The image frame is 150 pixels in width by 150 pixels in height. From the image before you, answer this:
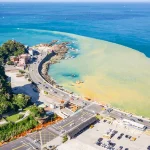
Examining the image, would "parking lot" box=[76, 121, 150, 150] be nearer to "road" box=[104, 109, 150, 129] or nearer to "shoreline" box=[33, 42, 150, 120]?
"road" box=[104, 109, 150, 129]

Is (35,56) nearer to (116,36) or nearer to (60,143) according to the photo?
(60,143)

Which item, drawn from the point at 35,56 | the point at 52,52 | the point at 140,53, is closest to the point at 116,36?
the point at 140,53

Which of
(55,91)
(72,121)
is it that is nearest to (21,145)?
(72,121)

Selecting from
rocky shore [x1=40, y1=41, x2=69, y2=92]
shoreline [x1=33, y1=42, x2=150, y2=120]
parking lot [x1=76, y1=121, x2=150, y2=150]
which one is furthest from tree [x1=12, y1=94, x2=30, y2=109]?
rocky shore [x1=40, y1=41, x2=69, y2=92]

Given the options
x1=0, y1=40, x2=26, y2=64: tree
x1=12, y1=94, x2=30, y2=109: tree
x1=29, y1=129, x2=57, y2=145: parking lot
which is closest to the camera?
x1=29, y1=129, x2=57, y2=145: parking lot

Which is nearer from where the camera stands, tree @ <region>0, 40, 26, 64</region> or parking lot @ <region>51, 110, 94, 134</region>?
parking lot @ <region>51, 110, 94, 134</region>

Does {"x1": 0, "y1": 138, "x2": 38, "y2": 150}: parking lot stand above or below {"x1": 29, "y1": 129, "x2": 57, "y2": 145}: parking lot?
below

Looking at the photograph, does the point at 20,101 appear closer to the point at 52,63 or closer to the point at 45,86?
the point at 45,86

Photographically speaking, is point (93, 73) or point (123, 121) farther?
point (93, 73)

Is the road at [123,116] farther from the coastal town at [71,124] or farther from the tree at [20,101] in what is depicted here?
the tree at [20,101]
